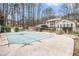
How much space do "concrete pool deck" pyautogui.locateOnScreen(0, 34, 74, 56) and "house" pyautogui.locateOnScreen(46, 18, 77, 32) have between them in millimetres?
74

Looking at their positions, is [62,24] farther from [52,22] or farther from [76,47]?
[76,47]

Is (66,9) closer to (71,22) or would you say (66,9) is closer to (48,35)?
(71,22)

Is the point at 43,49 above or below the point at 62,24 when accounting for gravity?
below

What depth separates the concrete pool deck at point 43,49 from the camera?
1.38 metres

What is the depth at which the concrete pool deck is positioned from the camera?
1.38 meters

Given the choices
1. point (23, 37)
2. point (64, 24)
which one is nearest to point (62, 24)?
point (64, 24)

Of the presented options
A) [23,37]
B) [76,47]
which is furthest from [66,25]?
[23,37]

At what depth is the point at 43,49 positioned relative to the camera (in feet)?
4.55

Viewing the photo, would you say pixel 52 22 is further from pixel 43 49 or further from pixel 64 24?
pixel 43 49

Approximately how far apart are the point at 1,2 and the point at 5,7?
45 millimetres

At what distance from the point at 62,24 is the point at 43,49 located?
219 mm

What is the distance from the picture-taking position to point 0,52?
138cm

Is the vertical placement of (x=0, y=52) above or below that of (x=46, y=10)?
below

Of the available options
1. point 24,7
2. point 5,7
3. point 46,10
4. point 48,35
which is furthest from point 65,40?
point 5,7
